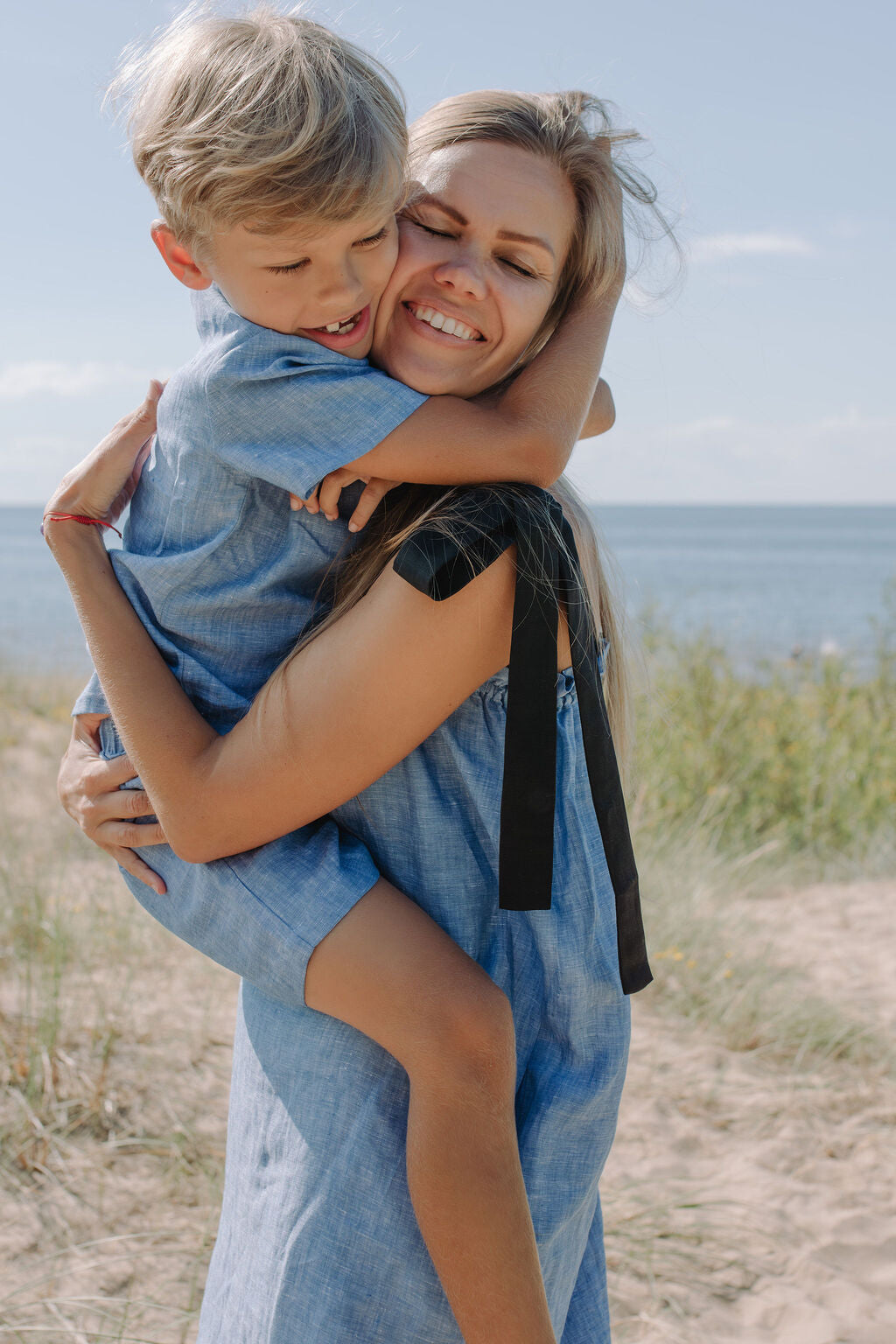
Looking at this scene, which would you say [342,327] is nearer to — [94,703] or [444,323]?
[444,323]

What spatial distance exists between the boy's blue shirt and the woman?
0.09 metres

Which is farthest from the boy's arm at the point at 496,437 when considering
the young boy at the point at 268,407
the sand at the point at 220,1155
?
the sand at the point at 220,1155

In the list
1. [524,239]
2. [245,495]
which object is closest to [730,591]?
[524,239]

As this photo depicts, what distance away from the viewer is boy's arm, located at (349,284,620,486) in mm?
1497

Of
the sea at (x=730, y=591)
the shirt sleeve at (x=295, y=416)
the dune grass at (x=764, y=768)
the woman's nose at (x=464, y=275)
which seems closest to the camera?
the shirt sleeve at (x=295, y=416)

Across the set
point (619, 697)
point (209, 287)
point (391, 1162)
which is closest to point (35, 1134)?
point (391, 1162)

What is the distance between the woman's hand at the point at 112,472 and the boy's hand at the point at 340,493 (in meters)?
0.39

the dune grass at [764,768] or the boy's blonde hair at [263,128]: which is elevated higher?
the boy's blonde hair at [263,128]

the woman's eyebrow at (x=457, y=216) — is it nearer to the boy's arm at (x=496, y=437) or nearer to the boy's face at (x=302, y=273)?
the boy's face at (x=302, y=273)

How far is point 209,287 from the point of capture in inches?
67.0

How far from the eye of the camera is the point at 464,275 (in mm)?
1680

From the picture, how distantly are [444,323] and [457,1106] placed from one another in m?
1.18

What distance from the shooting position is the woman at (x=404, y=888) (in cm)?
137

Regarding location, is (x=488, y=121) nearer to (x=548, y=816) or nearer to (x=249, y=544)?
(x=249, y=544)
